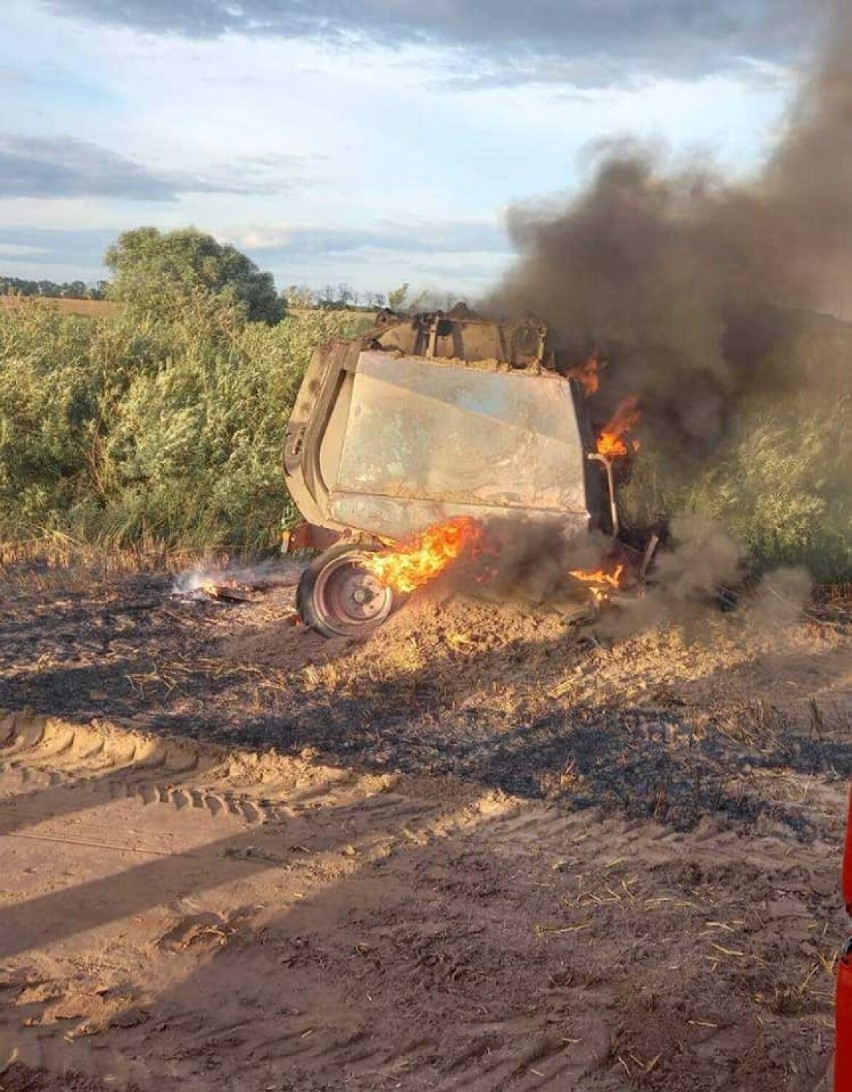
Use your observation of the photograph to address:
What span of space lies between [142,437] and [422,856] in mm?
8875

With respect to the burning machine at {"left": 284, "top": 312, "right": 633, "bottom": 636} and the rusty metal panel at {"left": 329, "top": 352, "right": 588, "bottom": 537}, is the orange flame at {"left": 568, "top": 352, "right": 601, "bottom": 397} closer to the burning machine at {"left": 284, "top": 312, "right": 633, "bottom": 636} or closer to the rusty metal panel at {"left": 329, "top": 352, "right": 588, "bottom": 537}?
the burning machine at {"left": 284, "top": 312, "right": 633, "bottom": 636}

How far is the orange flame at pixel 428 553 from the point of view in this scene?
8.48 m

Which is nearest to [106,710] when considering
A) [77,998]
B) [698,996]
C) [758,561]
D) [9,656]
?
[9,656]

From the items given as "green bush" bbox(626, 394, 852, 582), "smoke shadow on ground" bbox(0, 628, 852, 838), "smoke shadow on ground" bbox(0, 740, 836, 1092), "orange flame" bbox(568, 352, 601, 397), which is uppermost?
"orange flame" bbox(568, 352, 601, 397)

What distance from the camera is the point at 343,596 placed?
9.02 metres

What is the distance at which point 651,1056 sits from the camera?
3.76 meters

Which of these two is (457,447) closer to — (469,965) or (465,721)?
A: (465,721)

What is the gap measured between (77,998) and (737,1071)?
227 centimetres

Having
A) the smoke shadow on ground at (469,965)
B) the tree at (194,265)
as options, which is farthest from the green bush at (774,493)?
the tree at (194,265)

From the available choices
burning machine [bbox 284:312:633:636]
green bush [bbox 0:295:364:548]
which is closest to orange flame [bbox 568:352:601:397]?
burning machine [bbox 284:312:633:636]

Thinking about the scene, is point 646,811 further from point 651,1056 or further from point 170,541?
point 170,541

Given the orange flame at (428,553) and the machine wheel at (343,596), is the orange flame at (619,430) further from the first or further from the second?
the machine wheel at (343,596)

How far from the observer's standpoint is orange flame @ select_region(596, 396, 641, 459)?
29.3 ft

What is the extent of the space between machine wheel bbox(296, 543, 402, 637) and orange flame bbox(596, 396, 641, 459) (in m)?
2.01
